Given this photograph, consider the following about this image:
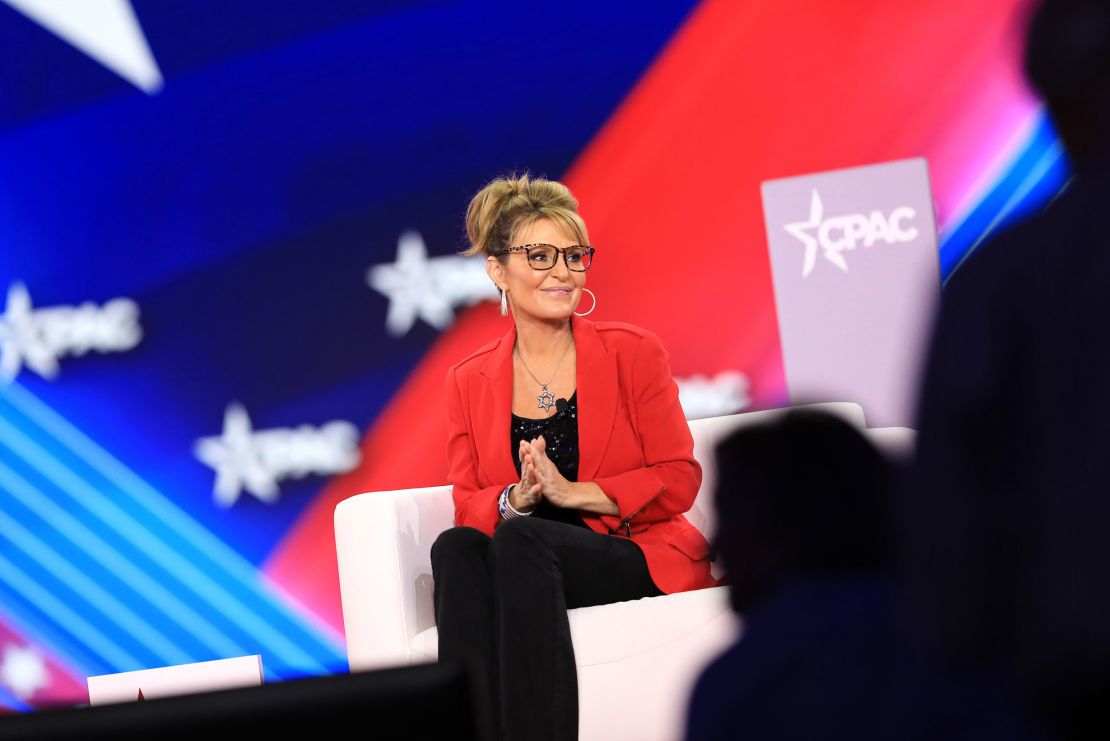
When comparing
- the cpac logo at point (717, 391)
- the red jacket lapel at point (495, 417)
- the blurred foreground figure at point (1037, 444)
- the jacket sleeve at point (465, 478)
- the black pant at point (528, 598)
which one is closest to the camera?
the blurred foreground figure at point (1037, 444)

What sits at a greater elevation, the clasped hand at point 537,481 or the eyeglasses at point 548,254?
the eyeglasses at point 548,254

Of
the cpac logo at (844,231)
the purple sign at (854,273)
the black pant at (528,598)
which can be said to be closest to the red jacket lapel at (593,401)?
the black pant at (528,598)

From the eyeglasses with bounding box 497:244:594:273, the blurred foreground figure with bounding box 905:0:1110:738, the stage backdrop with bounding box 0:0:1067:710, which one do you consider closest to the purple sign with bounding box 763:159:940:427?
the stage backdrop with bounding box 0:0:1067:710

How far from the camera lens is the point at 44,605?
4406mm

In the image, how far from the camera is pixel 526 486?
2.82 metres

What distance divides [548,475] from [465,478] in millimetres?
314

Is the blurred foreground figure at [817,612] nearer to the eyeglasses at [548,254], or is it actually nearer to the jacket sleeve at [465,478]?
the jacket sleeve at [465,478]

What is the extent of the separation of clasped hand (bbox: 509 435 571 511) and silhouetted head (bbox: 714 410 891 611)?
178 centimetres

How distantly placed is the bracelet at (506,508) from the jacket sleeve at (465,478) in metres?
0.01

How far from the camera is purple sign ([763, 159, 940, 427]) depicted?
12.6 feet

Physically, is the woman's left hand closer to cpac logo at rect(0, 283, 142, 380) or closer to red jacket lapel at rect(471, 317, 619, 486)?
red jacket lapel at rect(471, 317, 619, 486)

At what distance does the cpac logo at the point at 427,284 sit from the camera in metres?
4.32

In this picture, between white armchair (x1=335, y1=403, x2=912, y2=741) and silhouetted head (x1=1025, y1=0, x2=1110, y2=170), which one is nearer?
silhouetted head (x1=1025, y1=0, x2=1110, y2=170)

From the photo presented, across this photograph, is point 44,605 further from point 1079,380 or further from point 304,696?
point 1079,380
